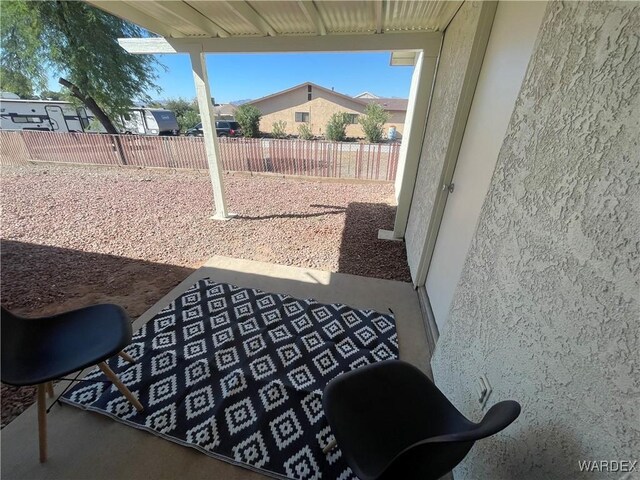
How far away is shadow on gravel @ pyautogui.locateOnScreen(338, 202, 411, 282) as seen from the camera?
2803 mm

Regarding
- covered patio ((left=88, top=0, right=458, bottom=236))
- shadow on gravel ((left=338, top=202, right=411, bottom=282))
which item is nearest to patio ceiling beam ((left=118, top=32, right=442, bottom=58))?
covered patio ((left=88, top=0, right=458, bottom=236))

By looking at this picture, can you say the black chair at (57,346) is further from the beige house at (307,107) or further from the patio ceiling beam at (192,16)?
the beige house at (307,107)

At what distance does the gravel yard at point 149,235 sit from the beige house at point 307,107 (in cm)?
1509

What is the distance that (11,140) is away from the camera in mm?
7082

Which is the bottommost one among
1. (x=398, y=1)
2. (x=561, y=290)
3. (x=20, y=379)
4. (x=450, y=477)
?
(x=450, y=477)

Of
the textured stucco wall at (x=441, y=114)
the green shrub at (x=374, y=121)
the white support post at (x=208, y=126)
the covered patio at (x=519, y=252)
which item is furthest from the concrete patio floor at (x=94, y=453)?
the green shrub at (x=374, y=121)

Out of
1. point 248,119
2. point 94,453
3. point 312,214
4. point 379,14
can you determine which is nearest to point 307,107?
point 248,119

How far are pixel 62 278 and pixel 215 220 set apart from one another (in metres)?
1.84

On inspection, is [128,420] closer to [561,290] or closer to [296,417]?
[296,417]

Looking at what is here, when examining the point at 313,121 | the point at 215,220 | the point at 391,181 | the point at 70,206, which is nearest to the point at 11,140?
the point at 70,206

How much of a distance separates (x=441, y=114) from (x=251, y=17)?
77.9 inches

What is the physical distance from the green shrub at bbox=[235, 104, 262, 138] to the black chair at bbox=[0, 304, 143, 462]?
52.0 ft

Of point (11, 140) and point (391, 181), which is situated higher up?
point (11, 140)

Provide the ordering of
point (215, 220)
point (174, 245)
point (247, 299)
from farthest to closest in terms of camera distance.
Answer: point (215, 220), point (174, 245), point (247, 299)
